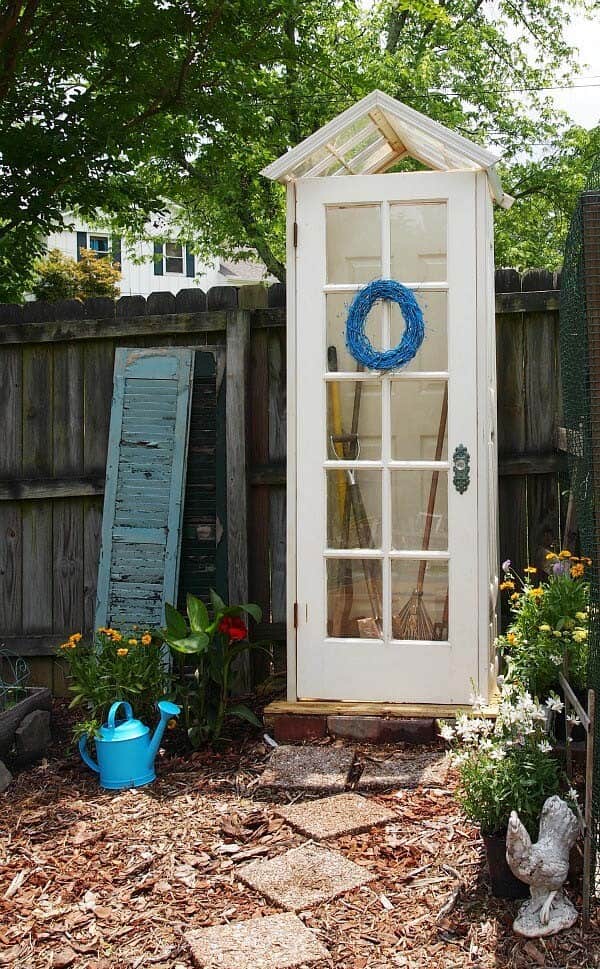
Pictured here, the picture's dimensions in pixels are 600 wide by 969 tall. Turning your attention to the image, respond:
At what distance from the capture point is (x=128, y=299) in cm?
475

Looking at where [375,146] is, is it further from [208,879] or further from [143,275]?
[143,275]

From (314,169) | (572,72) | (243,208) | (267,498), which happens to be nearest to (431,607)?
(267,498)

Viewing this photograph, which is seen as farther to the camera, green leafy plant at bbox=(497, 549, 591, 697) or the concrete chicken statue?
green leafy plant at bbox=(497, 549, 591, 697)

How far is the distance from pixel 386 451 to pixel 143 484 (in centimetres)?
129

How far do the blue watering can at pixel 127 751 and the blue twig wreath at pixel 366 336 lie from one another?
1.64 meters

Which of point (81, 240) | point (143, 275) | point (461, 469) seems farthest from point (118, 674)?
point (143, 275)

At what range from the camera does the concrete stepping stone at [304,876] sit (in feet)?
8.73

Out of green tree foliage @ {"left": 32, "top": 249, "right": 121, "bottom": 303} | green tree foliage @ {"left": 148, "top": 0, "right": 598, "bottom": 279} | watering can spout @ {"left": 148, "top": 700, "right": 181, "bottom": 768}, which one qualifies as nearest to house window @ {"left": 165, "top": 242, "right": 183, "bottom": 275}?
green tree foliage @ {"left": 32, "top": 249, "right": 121, "bottom": 303}

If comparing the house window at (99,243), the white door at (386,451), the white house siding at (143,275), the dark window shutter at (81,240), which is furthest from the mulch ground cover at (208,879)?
the house window at (99,243)

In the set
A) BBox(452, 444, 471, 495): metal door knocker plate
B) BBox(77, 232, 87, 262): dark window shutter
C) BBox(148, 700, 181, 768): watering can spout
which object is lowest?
BBox(148, 700, 181, 768): watering can spout

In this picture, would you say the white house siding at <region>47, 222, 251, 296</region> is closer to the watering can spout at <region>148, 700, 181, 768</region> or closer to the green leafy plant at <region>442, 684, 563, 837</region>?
the watering can spout at <region>148, 700, 181, 768</region>

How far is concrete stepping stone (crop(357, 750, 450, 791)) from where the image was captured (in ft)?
11.2

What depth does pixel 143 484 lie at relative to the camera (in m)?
4.62

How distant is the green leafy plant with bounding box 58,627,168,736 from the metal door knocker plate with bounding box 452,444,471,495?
1451 mm
